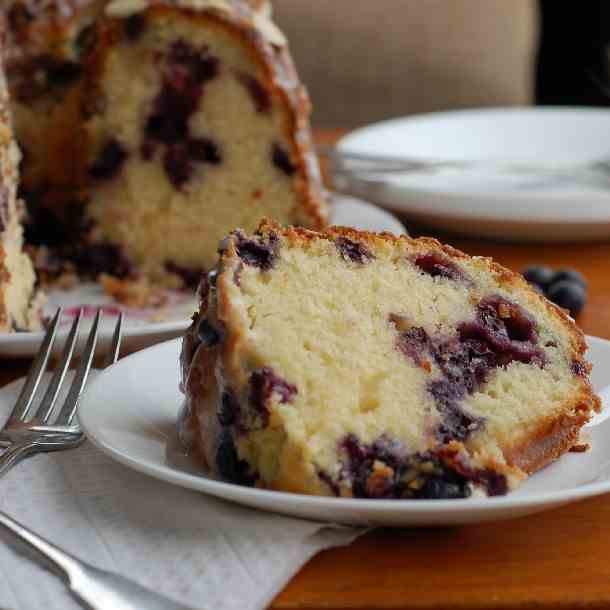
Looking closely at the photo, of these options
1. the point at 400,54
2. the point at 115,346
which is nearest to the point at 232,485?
the point at 115,346

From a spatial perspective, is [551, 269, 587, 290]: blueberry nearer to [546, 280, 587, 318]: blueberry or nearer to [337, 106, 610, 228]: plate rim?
[546, 280, 587, 318]: blueberry

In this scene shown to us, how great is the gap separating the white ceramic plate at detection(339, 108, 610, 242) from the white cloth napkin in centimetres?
134

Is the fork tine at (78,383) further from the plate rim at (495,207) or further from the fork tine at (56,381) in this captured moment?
the plate rim at (495,207)

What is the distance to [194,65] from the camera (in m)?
2.41

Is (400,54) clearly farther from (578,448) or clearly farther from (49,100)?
(578,448)

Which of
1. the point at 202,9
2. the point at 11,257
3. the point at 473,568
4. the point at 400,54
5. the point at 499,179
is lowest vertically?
the point at 400,54

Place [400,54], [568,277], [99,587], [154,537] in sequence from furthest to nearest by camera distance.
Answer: [400,54] < [568,277] < [154,537] < [99,587]

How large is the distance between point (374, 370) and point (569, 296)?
36.6 inches

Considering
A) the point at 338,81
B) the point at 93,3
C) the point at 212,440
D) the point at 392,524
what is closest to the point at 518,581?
the point at 392,524

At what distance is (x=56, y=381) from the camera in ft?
5.13

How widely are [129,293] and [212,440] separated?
118 centimetres

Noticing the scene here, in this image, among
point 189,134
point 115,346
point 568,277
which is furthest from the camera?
point 189,134

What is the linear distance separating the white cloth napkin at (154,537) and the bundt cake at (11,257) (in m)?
0.65

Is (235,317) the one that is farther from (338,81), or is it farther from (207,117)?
(338,81)
